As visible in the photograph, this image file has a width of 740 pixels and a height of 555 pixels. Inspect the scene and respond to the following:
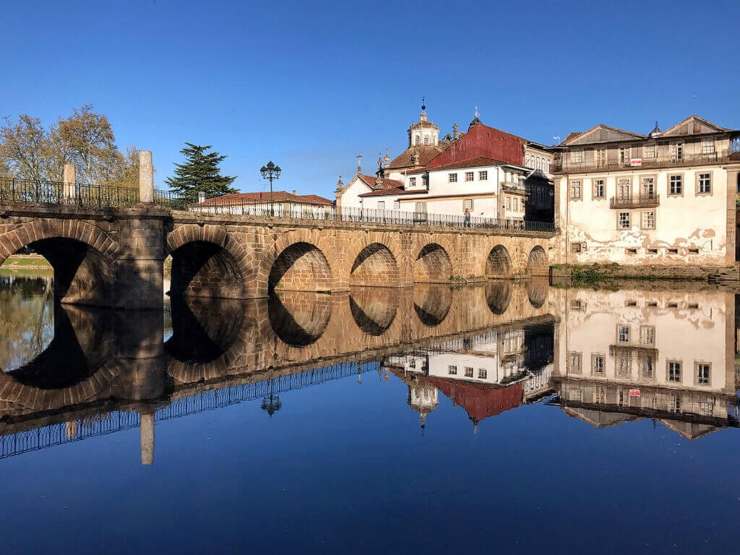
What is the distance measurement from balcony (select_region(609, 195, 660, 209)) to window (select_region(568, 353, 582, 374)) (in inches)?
1442

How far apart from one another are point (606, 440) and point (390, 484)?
4267mm

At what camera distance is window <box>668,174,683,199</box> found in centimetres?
5019

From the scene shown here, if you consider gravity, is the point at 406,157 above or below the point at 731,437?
above

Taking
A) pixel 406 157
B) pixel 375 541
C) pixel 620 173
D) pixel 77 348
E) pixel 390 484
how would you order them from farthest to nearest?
pixel 406 157
pixel 620 173
pixel 77 348
pixel 390 484
pixel 375 541

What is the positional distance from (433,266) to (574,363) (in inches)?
1103

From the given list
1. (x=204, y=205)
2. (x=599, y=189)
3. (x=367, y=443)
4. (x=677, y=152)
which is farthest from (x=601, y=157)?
(x=367, y=443)

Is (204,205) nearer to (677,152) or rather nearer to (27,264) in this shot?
(27,264)

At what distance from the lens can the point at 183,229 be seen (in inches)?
1067

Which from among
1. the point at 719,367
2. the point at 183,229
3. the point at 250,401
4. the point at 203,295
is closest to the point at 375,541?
the point at 250,401

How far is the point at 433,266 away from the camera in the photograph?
45562 millimetres

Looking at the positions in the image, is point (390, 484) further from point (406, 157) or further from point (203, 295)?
point (406, 157)

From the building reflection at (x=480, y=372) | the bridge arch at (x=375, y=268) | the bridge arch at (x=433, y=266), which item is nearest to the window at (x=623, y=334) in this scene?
the building reflection at (x=480, y=372)

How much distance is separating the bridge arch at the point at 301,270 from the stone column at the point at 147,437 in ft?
75.3

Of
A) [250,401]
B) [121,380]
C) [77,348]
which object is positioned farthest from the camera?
[77,348]
